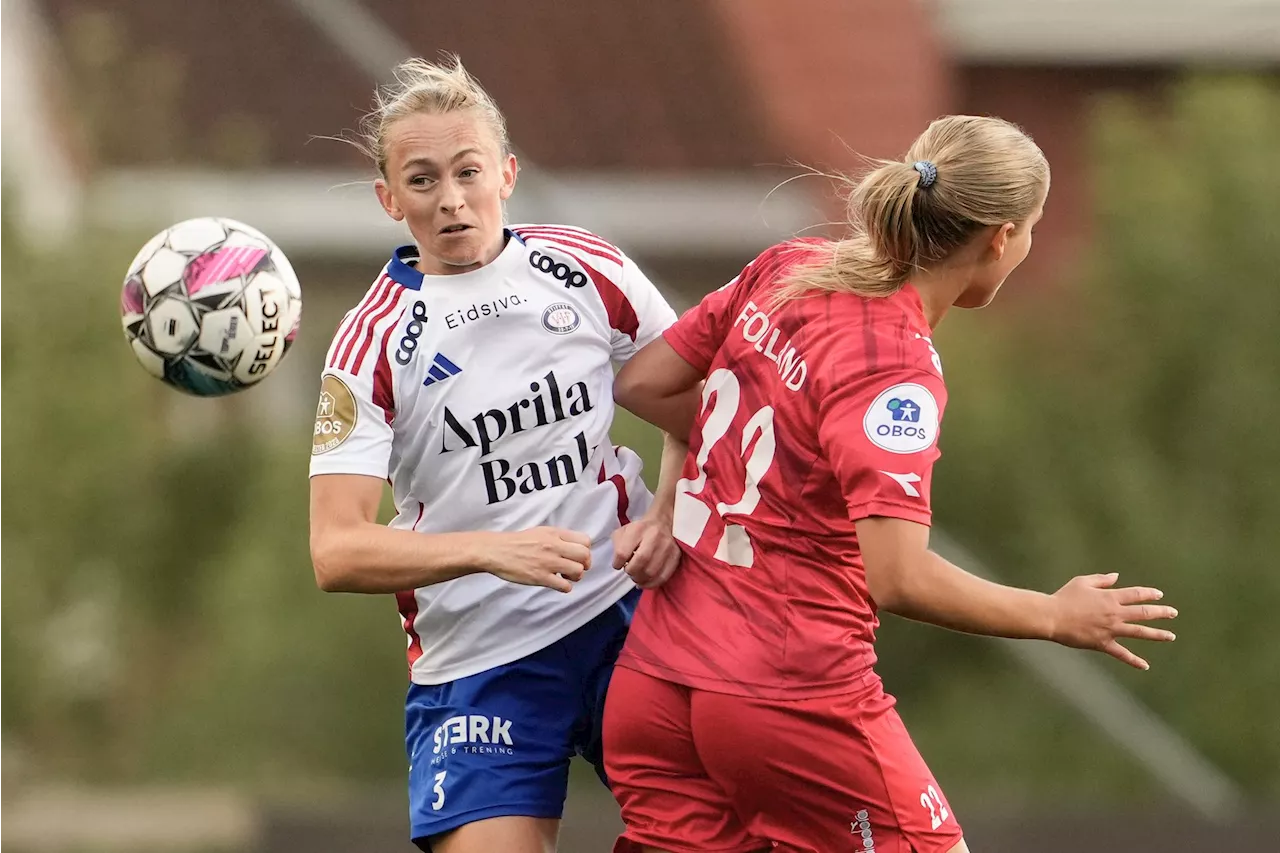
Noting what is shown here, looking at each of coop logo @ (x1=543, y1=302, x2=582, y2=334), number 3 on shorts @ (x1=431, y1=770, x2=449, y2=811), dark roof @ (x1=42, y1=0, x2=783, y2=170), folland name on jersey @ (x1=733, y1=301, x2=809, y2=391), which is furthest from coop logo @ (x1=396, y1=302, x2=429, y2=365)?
dark roof @ (x1=42, y1=0, x2=783, y2=170)

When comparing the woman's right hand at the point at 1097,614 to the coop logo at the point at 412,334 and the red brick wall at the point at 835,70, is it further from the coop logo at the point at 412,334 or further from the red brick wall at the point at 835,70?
the red brick wall at the point at 835,70

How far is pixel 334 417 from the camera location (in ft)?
12.5

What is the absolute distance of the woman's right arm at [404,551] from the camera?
3477 mm

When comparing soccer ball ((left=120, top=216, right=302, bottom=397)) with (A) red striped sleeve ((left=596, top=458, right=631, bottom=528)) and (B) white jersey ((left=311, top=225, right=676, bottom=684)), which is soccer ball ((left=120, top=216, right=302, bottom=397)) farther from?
(A) red striped sleeve ((left=596, top=458, right=631, bottom=528))

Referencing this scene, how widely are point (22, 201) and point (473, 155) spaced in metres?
6.16

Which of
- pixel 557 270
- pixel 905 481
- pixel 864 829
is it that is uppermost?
pixel 557 270

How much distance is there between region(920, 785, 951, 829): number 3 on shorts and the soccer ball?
1726 millimetres

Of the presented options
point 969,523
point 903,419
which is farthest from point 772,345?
point 969,523

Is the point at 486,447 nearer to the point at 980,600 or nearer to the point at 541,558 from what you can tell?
the point at 541,558

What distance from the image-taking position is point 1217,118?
8.66m

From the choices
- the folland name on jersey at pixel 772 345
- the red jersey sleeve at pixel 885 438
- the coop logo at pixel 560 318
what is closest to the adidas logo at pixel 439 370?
the coop logo at pixel 560 318

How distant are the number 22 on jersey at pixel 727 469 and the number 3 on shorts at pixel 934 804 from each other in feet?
1.78

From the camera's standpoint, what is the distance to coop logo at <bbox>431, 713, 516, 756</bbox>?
13.0 ft

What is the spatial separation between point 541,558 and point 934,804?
2.86 ft
